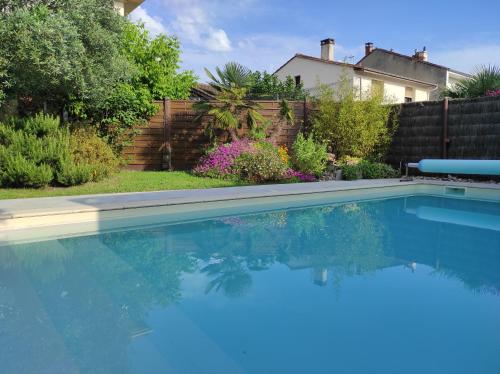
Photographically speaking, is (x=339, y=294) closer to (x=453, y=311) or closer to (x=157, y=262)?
(x=453, y=311)

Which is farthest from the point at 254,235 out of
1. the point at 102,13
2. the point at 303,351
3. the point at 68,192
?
the point at 102,13

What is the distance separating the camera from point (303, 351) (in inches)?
104

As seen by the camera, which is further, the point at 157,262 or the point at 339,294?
the point at 157,262

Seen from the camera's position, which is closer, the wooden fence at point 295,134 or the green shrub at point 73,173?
the green shrub at point 73,173

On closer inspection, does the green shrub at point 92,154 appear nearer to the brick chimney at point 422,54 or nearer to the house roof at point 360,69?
the house roof at point 360,69

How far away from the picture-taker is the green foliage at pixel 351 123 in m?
12.4

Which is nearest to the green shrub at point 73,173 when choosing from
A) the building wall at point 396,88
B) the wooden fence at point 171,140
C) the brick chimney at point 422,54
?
the wooden fence at point 171,140

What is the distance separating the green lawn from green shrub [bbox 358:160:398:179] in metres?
4.30

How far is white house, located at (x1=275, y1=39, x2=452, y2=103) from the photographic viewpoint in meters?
21.6

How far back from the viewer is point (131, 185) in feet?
29.7

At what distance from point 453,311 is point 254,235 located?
325 centimetres

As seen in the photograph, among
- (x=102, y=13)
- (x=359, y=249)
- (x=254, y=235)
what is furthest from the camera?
(x=102, y=13)

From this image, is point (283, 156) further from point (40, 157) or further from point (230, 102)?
point (40, 157)

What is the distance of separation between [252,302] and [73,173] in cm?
650
